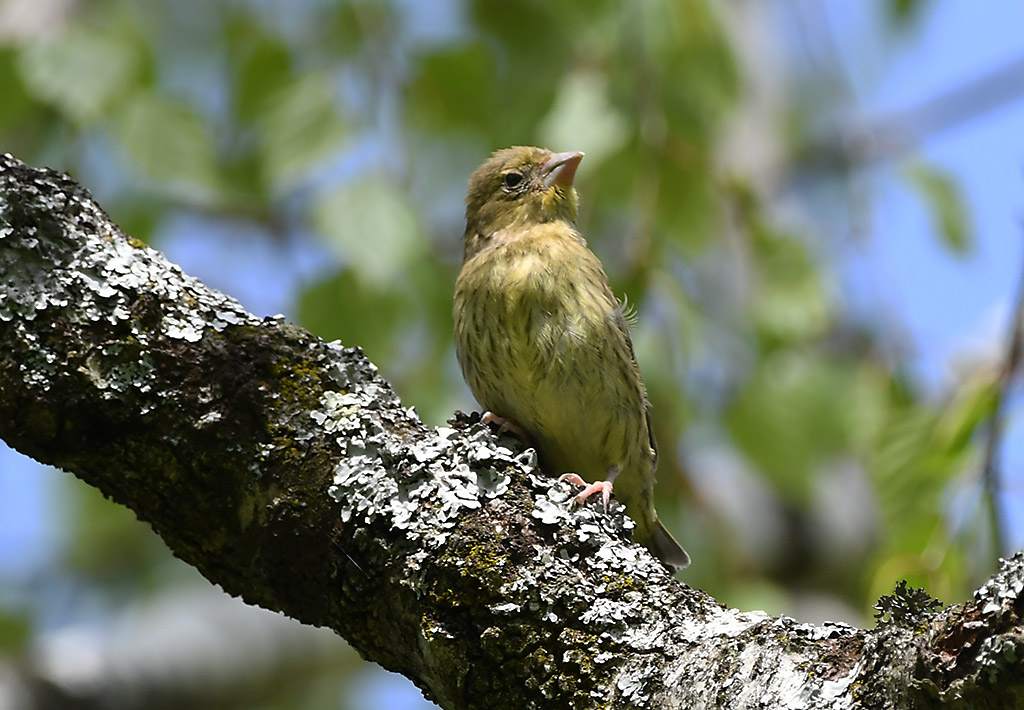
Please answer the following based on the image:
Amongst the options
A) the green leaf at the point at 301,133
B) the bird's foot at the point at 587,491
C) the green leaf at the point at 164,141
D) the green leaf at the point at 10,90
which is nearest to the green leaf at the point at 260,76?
the green leaf at the point at 301,133

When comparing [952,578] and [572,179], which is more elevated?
[572,179]

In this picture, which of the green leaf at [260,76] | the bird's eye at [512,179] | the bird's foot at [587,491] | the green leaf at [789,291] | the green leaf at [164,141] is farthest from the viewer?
the bird's eye at [512,179]

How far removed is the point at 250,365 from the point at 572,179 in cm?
278

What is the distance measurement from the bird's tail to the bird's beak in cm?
149

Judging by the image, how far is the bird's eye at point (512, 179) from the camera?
5.01 m

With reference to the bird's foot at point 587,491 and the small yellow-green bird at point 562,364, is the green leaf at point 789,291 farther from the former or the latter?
the bird's foot at point 587,491

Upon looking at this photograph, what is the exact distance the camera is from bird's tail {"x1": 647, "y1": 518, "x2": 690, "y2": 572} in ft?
13.6

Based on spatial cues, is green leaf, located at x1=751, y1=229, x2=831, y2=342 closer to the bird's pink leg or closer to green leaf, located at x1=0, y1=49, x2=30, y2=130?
the bird's pink leg

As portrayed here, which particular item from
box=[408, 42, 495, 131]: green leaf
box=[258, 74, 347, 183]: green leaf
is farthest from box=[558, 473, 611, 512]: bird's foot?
box=[408, 42, 495, 131]: green leaf

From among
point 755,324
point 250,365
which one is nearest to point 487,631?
point 250,365

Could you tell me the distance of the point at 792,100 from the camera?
369 inches

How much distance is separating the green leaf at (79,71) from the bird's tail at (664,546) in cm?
231

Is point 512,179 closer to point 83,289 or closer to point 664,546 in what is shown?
point 664,546

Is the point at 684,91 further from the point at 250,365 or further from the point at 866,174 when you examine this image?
the point at 250,365
